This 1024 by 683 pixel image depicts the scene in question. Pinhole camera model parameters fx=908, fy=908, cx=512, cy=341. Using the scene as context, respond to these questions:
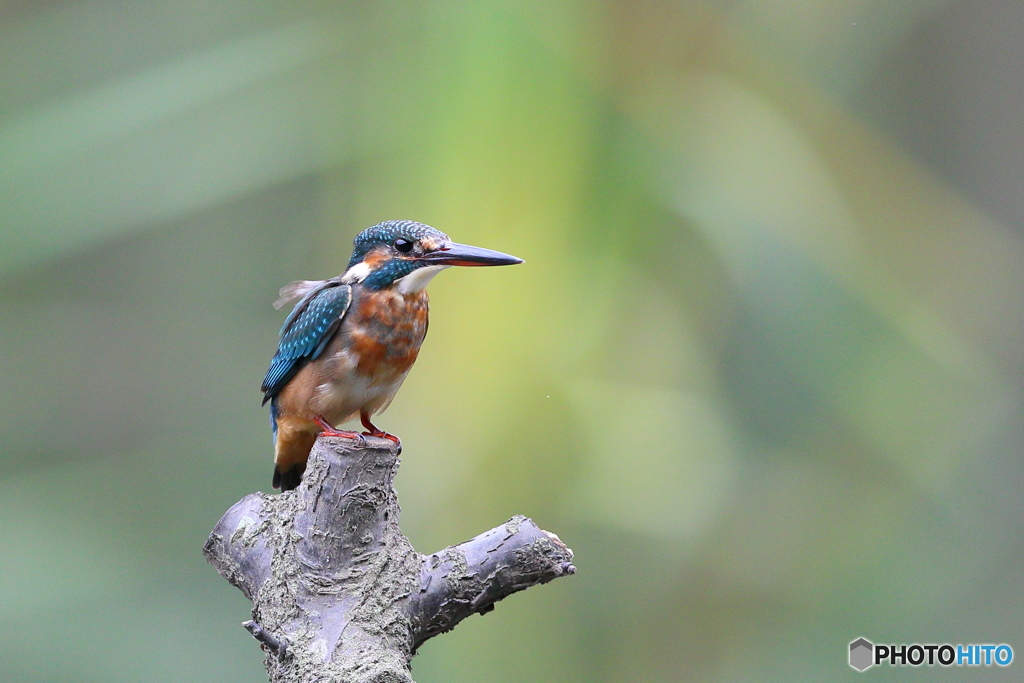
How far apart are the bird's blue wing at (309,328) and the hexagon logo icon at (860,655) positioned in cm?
159

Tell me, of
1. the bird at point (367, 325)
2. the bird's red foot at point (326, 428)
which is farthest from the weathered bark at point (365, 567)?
the bird at point (367, 325)

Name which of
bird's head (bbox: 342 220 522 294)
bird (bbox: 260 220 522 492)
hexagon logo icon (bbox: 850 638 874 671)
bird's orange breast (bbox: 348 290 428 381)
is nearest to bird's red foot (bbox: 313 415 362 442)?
bird (bbox: 260 220 522 492)

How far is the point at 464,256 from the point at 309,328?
314mm

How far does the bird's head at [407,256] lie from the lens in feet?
5.08

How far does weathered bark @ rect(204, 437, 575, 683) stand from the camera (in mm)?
1188

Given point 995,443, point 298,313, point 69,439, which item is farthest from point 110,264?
point 995,443

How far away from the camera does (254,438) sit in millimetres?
2840

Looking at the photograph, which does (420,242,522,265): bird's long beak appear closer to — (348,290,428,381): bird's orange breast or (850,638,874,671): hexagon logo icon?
(348,290,428,381): bird's orange breast

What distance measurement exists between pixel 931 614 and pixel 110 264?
2.98 metres

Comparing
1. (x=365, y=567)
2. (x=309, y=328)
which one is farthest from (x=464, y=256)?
(x=365, y=567)

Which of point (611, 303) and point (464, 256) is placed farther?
point (611, 303)

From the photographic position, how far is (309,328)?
1.61 metres

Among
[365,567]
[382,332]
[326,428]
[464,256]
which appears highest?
[464,256]

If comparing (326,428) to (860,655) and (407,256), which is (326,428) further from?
(860,655)
